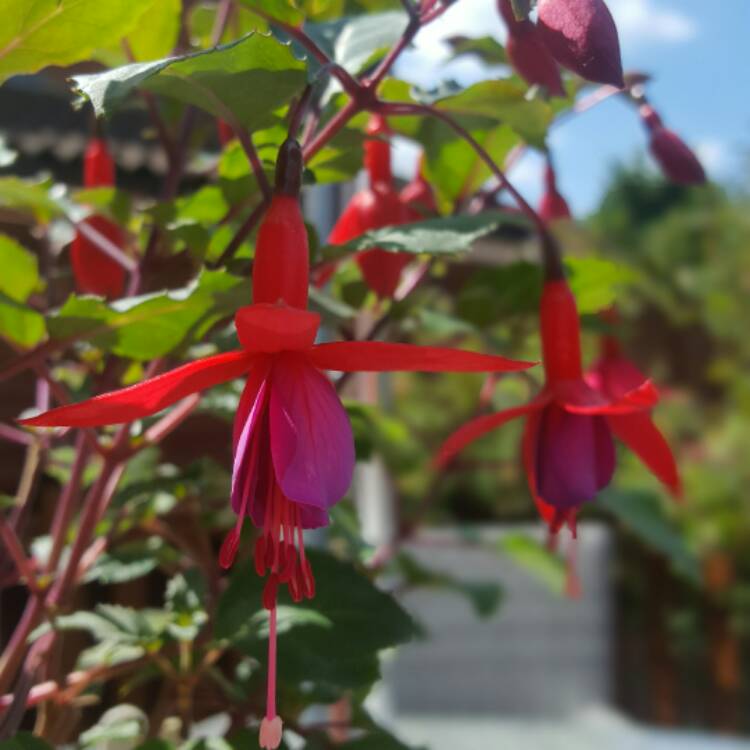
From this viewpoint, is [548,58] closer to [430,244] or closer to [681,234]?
[430,244]

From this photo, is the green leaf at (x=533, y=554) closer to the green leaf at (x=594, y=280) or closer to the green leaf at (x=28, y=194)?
the green leaf at (x=594, y=280)

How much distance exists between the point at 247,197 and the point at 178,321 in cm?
12

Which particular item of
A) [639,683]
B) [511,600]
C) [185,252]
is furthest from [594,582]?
[185,252]

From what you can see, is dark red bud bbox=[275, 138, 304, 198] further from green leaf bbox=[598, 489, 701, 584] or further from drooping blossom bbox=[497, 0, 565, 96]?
green leaf bbox=[598, 489, 701, 584]

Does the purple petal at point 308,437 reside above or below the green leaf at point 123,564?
above

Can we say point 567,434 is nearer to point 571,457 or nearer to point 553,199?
point 571,457

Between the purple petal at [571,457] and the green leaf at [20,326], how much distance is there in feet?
0.83

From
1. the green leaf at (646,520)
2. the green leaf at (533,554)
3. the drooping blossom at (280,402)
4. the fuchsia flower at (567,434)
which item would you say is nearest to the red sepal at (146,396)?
the drooping blossom at (280,402)

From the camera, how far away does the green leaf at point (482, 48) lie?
0.49 metres

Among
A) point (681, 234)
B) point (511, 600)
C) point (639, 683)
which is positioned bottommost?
point (639, 683)

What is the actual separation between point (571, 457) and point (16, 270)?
336 mm

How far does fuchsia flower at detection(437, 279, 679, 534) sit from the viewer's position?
376 mm

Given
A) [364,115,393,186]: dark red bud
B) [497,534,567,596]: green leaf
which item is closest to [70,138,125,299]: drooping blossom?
[364,115,393,186]: dark red bud

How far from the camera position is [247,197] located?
498mm
